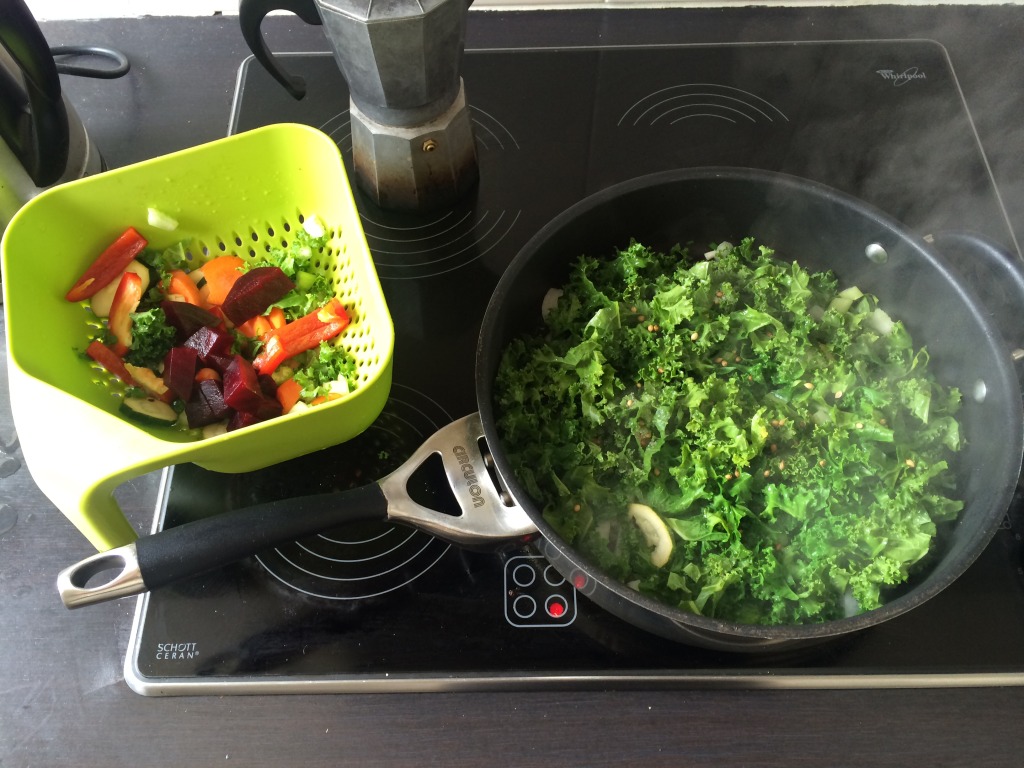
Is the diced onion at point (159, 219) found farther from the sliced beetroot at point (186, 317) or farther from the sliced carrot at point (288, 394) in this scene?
the sliced carrot at point (288, 394)

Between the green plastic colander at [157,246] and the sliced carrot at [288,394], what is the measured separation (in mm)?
72

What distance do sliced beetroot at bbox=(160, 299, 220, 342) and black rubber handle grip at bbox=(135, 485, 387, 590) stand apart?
0.30 m

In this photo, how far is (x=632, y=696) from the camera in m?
0.89

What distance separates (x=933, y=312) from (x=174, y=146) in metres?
1.21

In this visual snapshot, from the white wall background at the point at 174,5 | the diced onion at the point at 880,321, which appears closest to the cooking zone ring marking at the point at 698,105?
the white wall background at the point at 174,5

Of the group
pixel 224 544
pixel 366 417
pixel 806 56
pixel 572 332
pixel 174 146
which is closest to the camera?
pixel 224 544

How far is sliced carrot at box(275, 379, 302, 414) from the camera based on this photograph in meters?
0.98

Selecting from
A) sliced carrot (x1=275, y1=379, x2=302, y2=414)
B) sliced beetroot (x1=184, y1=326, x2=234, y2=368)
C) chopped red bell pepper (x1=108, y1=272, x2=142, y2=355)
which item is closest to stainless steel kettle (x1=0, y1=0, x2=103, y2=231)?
chopped red bell pepper (x1=108, y1=272, x2=142, y2=355)

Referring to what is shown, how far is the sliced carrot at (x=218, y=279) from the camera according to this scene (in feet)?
3.48

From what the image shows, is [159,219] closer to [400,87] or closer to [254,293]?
[254,293]

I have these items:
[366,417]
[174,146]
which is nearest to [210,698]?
[366,417]

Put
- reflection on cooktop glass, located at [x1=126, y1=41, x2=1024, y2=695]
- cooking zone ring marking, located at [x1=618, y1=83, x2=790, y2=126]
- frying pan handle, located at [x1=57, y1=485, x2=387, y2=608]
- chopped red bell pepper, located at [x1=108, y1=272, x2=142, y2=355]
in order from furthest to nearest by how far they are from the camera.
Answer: cooking zone ring marking, located at [x1=618, y1=83, x2=790, y2=126] → chopped red bell pepper, located at [x1=108, y1=272, x2=142, y2=355] → reflection on cooktop glass, located at [x1=126, y1=41, x2=1024, y2=695] → frying pan handle, located at [x1=57, y1=485, x2=387, y2=608]

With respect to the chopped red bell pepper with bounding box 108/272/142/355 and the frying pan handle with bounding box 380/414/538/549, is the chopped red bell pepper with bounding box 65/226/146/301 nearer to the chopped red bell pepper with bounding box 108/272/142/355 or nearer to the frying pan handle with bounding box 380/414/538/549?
the chopped red bell pepper with bounding box 108/272/142/355

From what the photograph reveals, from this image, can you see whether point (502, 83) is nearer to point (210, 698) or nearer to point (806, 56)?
point (806, 56)
